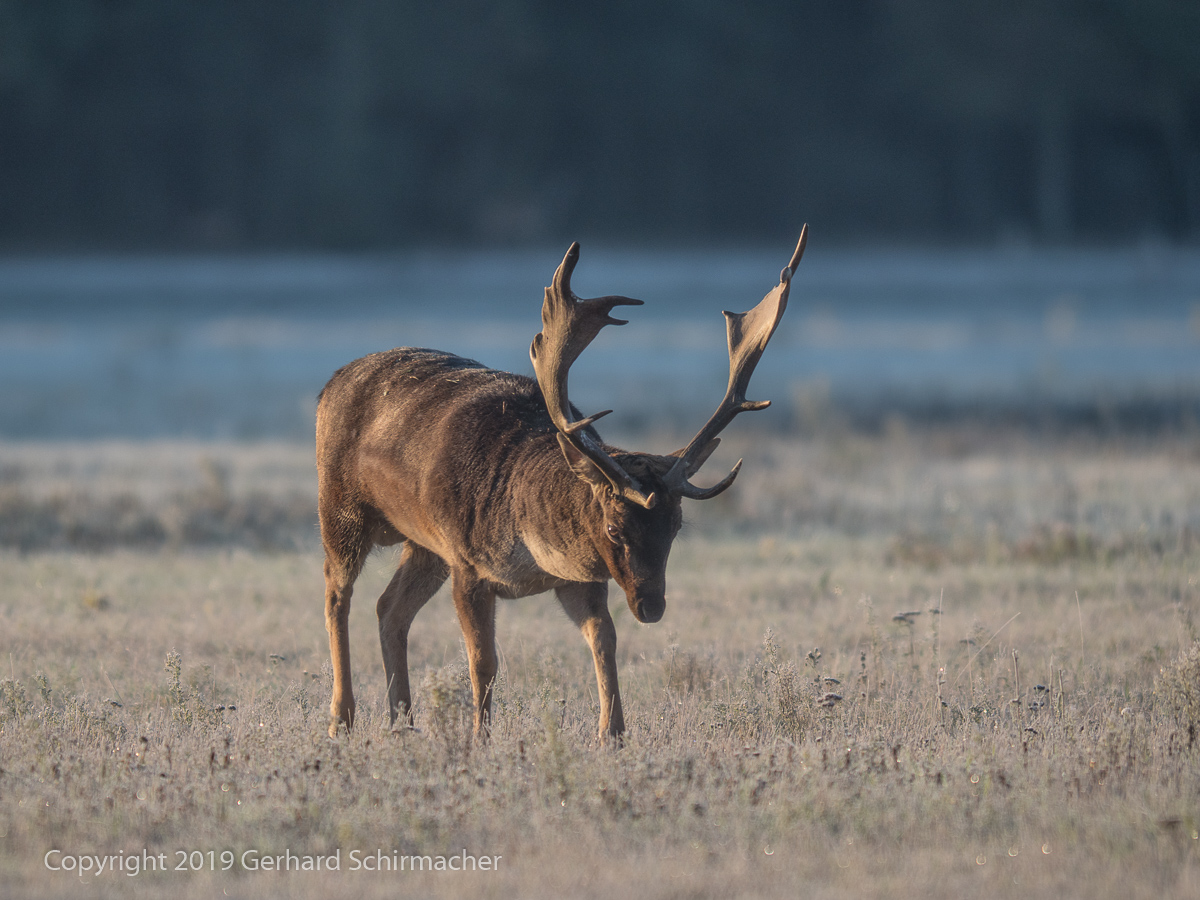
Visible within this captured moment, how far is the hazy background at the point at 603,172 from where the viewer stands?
96.9 feet

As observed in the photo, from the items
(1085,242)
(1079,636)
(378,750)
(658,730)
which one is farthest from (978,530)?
(1085,242)

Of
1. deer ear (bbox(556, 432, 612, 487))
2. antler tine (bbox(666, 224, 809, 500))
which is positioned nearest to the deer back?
deer ear (bbox(556, 432, 612, 487))

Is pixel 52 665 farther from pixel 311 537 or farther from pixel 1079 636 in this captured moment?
pixel 1079 636

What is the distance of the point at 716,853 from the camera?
16.9 feet

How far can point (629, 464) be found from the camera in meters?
5.86

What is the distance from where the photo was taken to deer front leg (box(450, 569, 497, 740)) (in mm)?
6531

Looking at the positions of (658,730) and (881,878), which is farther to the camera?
(658,730)

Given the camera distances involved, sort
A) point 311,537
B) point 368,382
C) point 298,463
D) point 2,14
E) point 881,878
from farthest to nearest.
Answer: point 2,14, point 298,463, point 311,537, point 368,382, point 881,878

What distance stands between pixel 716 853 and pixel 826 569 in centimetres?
575

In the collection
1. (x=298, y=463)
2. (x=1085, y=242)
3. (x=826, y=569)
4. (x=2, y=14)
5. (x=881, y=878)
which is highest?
(x=2, y=14)

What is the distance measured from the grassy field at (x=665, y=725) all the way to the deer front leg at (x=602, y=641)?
9.1 inches

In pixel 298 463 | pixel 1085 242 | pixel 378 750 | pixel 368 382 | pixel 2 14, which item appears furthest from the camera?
pixel 1085 242

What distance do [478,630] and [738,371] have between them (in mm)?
1587

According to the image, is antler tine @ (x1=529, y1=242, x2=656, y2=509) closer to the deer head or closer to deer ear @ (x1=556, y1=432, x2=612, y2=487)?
the deer head
